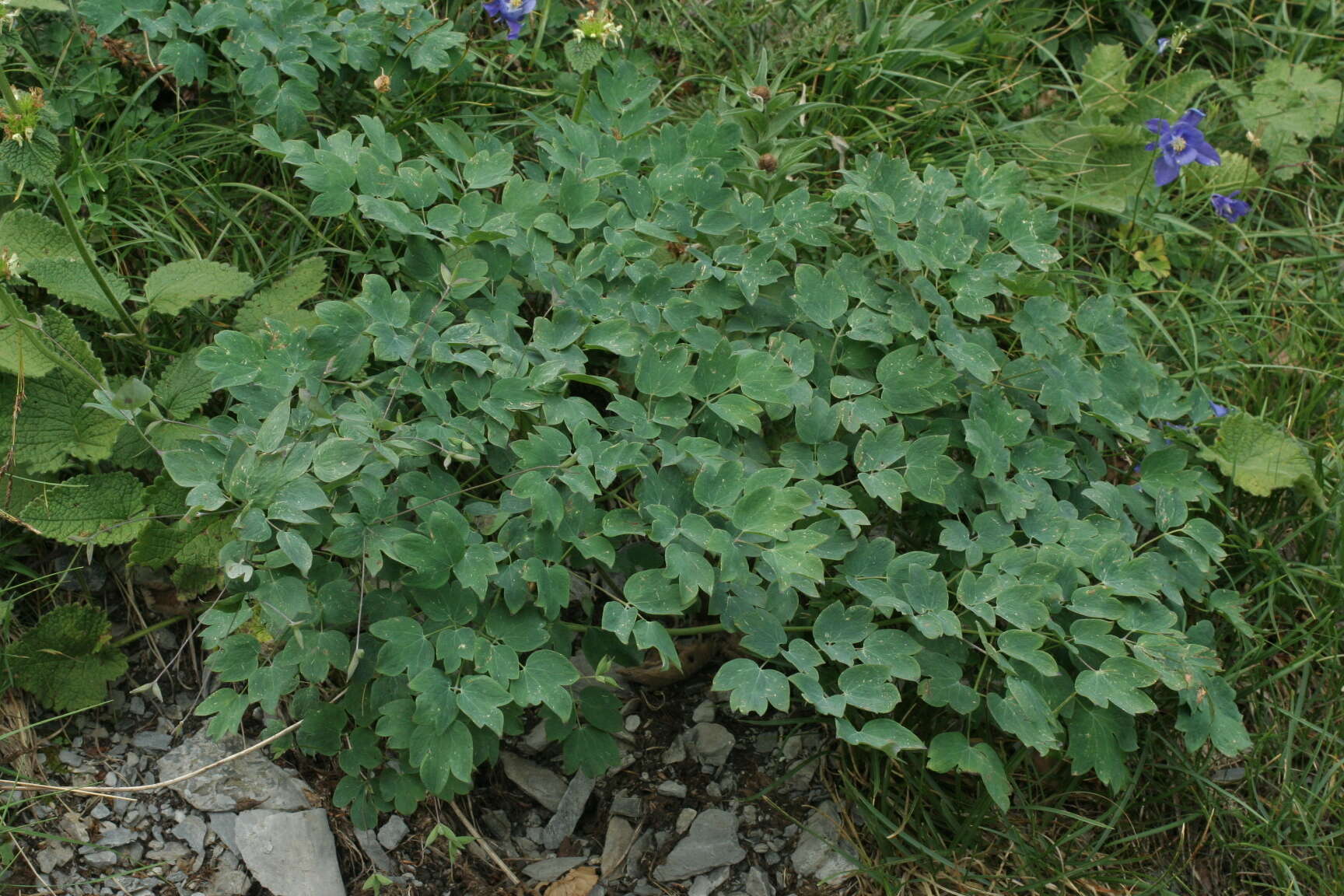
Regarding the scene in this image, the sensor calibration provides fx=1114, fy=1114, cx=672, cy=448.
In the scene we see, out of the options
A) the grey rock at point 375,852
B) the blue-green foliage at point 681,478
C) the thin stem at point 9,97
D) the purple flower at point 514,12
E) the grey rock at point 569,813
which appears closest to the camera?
the blue-green foliage at point 681,478

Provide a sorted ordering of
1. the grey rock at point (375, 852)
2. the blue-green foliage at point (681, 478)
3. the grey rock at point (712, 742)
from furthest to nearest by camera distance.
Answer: the grey rock at point (712, 742) → the grey rock at point (375, 852) → the blue-green foliage at point (681, 478)

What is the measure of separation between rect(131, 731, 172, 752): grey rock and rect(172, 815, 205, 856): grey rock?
0.15 metres

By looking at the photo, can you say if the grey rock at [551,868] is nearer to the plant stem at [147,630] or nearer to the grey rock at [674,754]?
the grey rock at [674,754]

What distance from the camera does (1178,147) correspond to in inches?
111

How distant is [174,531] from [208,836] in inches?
21.7

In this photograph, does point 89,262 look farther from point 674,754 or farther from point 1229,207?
point 1229,207

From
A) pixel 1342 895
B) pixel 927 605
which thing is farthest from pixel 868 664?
pixel 1342 895

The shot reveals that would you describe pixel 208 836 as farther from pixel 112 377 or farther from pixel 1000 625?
pixel 1000 625

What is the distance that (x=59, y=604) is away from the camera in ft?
7.05

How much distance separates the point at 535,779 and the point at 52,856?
84 cm

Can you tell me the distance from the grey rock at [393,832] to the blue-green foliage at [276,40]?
1.42 m

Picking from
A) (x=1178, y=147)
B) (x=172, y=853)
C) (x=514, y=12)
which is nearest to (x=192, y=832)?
(x=172, y=853)

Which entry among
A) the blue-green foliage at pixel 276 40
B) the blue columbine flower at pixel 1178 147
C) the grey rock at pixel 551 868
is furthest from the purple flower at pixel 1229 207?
the grey rock at pixel 551 868

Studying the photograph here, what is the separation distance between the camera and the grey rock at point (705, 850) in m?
2.07
